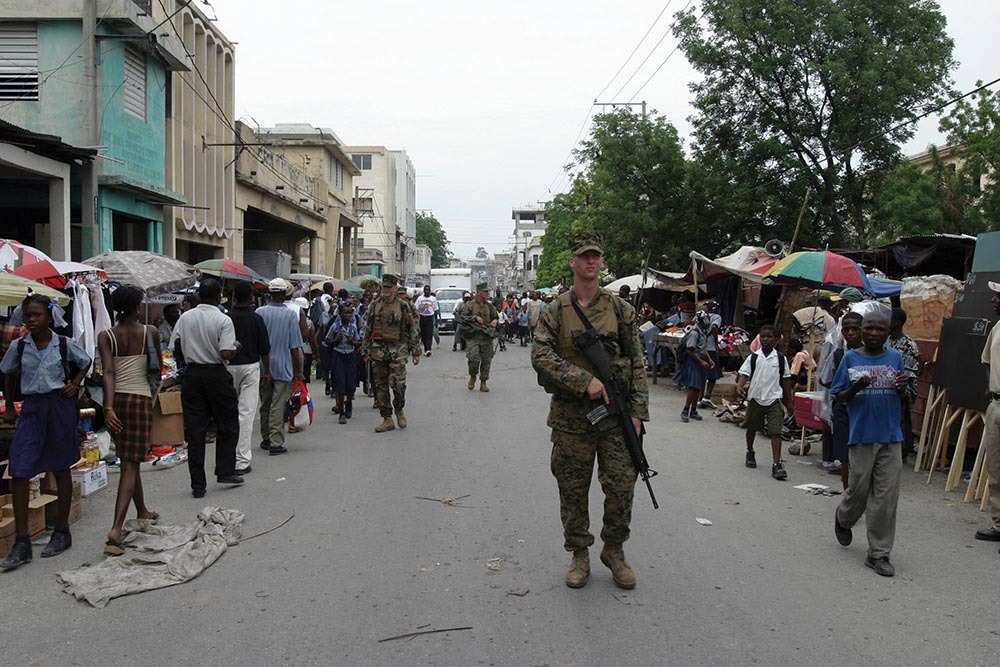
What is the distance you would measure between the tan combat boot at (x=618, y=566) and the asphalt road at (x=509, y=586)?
0.26 ft

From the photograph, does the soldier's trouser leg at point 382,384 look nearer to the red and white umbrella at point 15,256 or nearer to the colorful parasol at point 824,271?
the red and white umbrella at point 15,256

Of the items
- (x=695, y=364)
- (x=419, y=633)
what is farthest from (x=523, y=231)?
(x=419, y=633)

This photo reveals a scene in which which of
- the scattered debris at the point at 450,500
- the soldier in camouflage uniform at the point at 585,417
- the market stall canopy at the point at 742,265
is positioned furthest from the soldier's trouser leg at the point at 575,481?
the market stall canopy at the point at 742,265

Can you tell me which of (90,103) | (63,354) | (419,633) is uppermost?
(90,103)

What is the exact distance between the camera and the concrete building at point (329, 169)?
125ft

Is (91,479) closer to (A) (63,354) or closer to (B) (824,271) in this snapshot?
(A) (63,354)

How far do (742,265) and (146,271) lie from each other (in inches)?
405

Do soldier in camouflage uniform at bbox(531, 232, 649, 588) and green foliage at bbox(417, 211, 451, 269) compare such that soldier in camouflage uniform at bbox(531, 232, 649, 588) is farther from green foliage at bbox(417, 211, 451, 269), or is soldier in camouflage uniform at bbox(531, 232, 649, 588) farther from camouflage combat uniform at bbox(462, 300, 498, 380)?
green foliage at bbox(417, 211, 451, 269)

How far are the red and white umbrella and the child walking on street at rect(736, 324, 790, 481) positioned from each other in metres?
8.01

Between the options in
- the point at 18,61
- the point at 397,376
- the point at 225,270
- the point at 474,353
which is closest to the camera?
the point at 397,376

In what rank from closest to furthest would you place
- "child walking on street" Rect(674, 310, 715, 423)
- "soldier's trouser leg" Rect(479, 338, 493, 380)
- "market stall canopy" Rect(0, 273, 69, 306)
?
"market stall canopy" Rect(0, 273, 69, 306) → "child walking on street" Rect(674, 310, 715, 423) → "soldier's trouser leg" Rect(479, 338, 493, 380)

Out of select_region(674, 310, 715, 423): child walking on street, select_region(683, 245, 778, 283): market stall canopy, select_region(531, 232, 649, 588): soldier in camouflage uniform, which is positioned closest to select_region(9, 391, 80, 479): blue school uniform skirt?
select_region(531, 232, 649, 588): soldier in camouflage uniform

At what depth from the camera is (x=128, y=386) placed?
5.76m

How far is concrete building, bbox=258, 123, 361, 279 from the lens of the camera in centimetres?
3812
